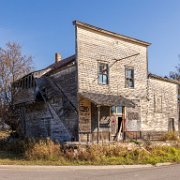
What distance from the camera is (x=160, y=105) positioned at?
1139 inches

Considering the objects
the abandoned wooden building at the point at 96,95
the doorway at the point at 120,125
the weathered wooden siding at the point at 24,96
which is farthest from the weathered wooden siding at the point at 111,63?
the weathered wooden siding at the point at 24,96

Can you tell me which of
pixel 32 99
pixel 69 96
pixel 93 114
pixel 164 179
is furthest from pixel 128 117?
pixel 164 179

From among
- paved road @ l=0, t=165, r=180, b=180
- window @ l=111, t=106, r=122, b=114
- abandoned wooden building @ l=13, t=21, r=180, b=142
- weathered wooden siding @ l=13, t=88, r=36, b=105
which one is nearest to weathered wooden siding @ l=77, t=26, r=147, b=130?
abandoned wooden building @ l=13, t=21, r=180, b=142

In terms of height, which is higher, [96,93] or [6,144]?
[96,93]

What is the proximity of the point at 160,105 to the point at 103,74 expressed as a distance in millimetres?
7735

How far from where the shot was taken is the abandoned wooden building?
73.4ft

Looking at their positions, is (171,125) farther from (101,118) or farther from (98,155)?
(98,155)

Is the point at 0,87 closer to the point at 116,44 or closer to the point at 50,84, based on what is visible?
the point at 50,84

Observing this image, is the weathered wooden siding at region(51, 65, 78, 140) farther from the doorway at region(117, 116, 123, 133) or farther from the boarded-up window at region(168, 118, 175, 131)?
the boarded-up window at region(168, 118, 175, 131)

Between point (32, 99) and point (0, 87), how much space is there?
8891 mm

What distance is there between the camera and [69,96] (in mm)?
22812

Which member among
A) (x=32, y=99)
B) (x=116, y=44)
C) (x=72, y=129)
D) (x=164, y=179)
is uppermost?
(x=116, y=44)

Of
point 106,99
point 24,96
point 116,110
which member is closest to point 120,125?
point 116,110

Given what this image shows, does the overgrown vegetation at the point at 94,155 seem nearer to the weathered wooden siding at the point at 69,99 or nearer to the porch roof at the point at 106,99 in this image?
the porch roof at the point at 106,99
